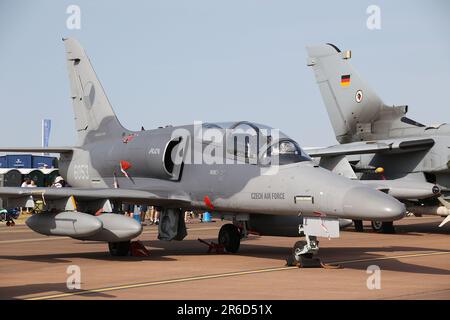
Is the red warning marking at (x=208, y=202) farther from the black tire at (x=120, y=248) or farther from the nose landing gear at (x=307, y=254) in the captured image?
the nose landing gear at (x=307, y=254)

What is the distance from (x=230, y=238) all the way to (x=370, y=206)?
502cm

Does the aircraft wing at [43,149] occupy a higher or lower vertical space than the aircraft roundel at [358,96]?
lower

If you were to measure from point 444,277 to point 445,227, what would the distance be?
15.5 metres

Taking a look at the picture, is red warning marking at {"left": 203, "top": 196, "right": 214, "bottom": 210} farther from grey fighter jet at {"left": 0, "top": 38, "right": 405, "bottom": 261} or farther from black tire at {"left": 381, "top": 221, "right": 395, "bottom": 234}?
black tire at {"left": 381, "top": 221, "right": 395, "bottom": 234}

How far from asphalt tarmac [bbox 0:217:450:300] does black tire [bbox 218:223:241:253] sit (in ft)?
0.61

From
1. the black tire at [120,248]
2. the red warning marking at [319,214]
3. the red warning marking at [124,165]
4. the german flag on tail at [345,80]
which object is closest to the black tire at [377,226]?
the german flag on tail at [345,80]

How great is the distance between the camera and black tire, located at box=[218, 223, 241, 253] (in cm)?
1598

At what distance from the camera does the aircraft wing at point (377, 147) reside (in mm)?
22922

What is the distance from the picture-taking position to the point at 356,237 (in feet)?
71.9

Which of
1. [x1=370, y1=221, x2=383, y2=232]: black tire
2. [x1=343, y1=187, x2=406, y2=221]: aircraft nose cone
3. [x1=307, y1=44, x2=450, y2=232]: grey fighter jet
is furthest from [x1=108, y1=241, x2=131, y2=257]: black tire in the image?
[x1=370, y1=221, x2=383, y2=232]: black tire

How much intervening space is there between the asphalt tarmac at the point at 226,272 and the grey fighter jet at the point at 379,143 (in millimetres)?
3346

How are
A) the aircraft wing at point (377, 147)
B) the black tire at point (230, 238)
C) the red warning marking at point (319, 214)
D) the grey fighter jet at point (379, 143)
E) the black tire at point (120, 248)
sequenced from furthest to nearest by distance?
the aircraft wing at point (377, 147) < the grey fighter jet at point (379, 143) < the black tire at point (230, 238) < the black tire at point (120, 248) < the red warning marking at point (319, 214)

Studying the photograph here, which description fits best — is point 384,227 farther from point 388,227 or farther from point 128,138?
point 128,138

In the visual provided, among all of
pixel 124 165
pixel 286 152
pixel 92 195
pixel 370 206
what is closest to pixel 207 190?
pixel 286 152
